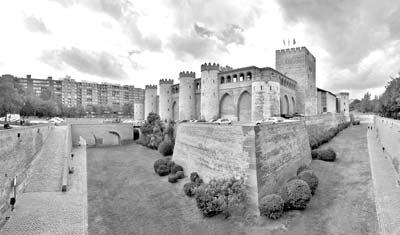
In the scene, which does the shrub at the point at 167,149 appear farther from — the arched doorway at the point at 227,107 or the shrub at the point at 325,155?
the shrub at the point at 325,155

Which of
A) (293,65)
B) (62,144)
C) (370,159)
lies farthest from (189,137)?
(293,65)

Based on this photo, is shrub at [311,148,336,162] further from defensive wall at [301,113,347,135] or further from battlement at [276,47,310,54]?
battlement at [276,47,310,54]

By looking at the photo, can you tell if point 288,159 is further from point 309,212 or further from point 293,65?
point 293,65

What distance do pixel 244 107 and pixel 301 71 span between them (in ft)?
48.7

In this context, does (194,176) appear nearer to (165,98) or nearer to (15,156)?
(15,156)

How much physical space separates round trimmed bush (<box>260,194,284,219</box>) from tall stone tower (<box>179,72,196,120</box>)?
89.5 ft

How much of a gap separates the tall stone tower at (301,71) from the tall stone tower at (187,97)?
17317 millimetres

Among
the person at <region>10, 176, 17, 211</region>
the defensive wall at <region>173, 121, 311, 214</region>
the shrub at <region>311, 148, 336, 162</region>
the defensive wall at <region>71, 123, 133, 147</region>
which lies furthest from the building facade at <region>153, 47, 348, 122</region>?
the person at <region>10, 176, 17, 211</region>

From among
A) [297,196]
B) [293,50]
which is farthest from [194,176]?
[293,50]

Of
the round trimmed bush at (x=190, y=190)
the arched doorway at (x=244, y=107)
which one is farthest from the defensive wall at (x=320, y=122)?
the round trimmed bush at (x=190, y=190)

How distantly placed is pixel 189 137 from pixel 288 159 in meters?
9.61

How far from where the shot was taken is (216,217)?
1334 centimetres

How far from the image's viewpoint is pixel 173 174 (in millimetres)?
21172

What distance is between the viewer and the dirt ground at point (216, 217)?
38.6 feet
